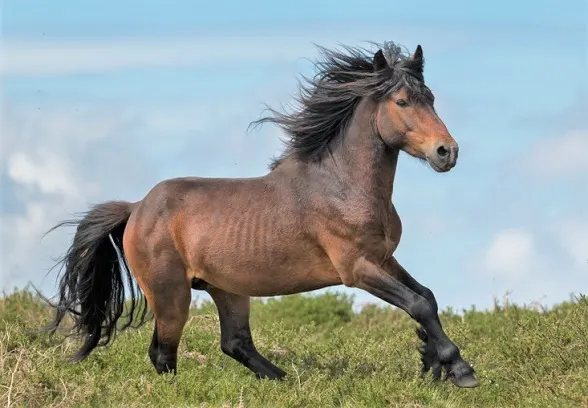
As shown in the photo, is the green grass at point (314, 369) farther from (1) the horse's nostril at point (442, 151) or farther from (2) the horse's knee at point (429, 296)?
(1) the horse's nostril at point (442, 151)

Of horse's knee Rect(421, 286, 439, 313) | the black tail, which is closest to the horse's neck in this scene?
horse's knee Rect(421, 286, 439, 313)

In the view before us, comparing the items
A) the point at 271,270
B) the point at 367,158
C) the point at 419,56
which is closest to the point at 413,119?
the point at 367,158

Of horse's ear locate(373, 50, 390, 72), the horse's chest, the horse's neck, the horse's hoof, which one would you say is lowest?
the horse's hoof

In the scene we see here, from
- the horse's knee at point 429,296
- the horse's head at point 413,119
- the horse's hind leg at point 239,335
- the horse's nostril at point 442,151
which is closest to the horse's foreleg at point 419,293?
the horse's knee at point 429,296

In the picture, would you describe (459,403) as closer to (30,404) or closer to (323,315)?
(30,404)

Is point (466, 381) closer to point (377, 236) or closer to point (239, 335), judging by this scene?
point (377, 236)

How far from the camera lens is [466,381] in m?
7.80

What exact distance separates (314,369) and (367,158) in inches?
70.4

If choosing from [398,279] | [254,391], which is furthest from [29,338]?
[398,279]

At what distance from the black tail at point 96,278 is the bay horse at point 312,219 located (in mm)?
132

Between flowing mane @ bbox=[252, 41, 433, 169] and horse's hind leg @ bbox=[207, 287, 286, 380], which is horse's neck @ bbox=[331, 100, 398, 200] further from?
horse's hind leg @ bbox=[207, 287, 286, 380]

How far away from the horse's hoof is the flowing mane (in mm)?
2013

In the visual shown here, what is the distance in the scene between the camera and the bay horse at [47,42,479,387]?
8148 millimetres

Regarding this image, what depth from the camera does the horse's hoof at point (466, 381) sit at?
778cm
